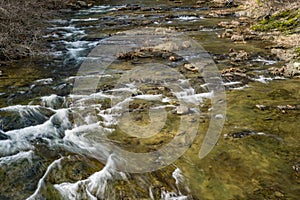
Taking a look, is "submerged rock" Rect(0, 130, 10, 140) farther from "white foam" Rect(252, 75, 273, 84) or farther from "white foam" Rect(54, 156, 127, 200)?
"white foam" Rect(252, 75, 273, 84)

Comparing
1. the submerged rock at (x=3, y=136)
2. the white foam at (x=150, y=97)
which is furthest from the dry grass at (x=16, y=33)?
the submerged rock at (x=3, y=136)

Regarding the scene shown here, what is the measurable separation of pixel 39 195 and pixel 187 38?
13.0m

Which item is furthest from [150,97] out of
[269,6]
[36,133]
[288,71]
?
[269,6]

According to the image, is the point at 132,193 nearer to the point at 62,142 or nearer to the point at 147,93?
the point at 62,142

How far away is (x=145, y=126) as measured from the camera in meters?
7.94

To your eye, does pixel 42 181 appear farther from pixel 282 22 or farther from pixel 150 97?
pixel 282 22

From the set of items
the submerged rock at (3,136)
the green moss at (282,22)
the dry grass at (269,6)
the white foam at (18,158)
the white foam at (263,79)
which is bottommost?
the white foam at (263,79)

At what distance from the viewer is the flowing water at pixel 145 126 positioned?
584 cm

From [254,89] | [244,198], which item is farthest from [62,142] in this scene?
[254,89]

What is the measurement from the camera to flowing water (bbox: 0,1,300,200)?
5.84 m

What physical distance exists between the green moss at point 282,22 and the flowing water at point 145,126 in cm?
321

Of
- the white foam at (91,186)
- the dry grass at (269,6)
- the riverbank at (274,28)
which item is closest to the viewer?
the white foam at (91,186)

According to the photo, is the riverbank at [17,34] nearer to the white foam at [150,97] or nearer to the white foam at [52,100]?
the white foam at [52,100]

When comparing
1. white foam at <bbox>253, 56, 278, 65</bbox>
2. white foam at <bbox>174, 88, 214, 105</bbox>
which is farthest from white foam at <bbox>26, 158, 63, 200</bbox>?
white foam at <bbox>253, 56, 278, 65</bbox>
